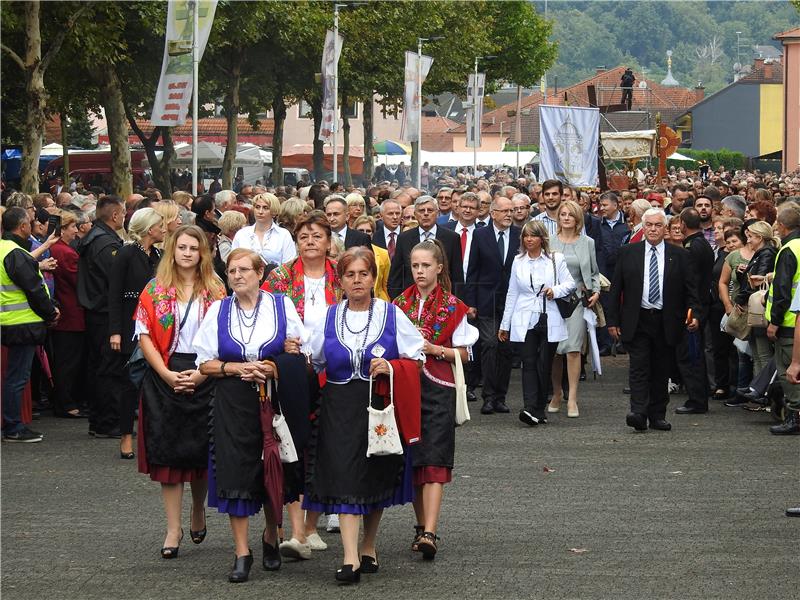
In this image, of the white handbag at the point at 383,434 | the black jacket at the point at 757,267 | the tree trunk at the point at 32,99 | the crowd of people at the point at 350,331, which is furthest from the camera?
the tree trunk at the point at 32,99

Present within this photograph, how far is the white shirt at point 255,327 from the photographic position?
7.82 metres

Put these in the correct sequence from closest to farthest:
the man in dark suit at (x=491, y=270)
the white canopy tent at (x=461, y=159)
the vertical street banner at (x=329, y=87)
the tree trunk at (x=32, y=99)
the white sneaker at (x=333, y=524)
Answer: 1. the white sneaker at (x=333, y=524)
2. the man in dark suit at (x=491, y=270)
3. the tree trunk at (x=32, y=99)
4. the vertical street banner at (x=329, y=87)
5. the white canopy tent at (x=461, y=159)

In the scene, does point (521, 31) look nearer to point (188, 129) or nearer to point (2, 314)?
point (188, 129)

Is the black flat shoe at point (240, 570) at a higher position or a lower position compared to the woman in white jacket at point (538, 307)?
lower

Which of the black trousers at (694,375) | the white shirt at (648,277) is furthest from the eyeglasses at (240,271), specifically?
the black trousers at (694,375)

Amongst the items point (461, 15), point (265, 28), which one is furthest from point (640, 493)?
point (461, 15)

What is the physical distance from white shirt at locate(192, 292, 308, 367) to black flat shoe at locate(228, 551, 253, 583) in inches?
39.8

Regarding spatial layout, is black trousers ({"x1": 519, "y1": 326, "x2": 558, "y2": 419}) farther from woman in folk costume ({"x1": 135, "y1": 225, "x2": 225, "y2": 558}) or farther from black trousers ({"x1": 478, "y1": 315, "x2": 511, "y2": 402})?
woman in folk costume ({"x1": 135, "y1": 225, "x2": 225, "y2": 558})

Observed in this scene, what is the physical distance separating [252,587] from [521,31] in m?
70.5

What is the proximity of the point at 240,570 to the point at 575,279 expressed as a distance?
23.4 feet

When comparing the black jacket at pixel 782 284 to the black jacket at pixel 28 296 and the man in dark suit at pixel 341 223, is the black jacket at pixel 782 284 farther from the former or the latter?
the black jacket at pixel 28 296

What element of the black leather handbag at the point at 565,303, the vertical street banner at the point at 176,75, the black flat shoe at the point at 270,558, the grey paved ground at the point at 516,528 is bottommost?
the grey paved ground at the point at 516,528

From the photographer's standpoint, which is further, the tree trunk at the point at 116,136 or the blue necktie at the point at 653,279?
the tree trunk at the point at 116,136

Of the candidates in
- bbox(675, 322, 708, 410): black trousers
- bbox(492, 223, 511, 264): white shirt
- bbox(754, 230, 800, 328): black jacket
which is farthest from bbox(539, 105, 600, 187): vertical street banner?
bbox(754, 230, 800, 328): black jacket
